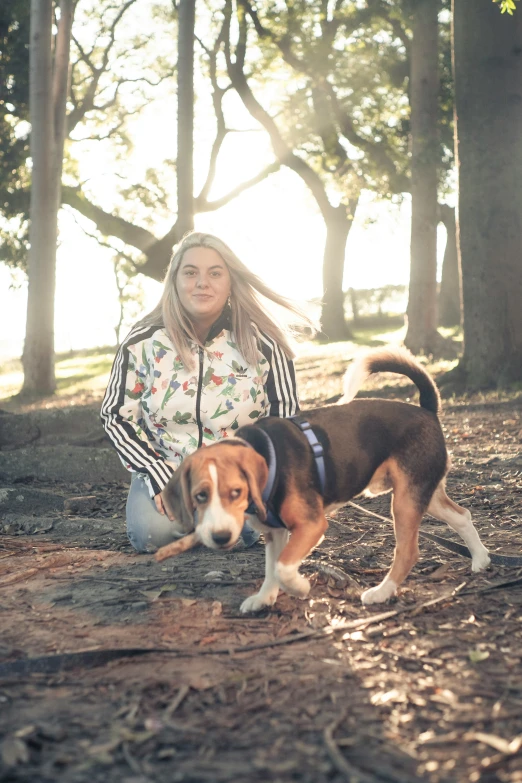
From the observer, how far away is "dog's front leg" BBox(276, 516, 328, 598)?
399 centimetres

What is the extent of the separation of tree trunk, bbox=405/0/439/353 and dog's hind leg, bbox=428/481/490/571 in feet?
46.5

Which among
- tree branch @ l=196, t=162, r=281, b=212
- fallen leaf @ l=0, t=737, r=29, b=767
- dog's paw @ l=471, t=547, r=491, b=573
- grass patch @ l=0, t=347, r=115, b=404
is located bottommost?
grass patch @ l=0, t=347, r=115, b=404

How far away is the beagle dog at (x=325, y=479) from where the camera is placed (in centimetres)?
375

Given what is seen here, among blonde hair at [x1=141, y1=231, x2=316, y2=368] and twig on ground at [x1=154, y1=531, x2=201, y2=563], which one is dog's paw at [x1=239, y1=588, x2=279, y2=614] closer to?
twig on ground at [x1=154, y1=531, x2=201, y2=563]

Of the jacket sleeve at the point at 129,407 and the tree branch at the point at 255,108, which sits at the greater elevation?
Answer: the tree branch at the point at 255,108

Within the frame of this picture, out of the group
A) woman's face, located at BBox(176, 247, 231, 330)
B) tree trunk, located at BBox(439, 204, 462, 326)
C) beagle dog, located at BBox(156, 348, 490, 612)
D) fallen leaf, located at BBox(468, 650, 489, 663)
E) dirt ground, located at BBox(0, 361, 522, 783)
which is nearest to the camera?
dirt ground, located at BBox(0, 361, 522, 783)

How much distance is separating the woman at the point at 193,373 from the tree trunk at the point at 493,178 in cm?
686

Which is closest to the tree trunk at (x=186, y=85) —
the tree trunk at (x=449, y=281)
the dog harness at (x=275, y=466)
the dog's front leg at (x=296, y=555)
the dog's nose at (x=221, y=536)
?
the dog harness at (x=275, y=466)

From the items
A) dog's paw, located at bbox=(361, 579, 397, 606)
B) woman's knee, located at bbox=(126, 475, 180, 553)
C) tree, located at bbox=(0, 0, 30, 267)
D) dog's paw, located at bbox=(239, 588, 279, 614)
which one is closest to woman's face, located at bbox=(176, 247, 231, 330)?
woman's knee, located at bbox=(126, 475, 180, 553)

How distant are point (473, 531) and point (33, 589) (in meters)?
2.42

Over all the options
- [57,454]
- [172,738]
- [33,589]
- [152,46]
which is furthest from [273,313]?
[152,46]

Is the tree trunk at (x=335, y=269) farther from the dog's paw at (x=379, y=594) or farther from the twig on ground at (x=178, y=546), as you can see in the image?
the twig on ground at (x=178, y=546)

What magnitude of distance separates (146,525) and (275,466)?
170 centimetres

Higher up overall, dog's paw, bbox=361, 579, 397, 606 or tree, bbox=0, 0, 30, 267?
tree, bbox=0, 0, 30, 267
